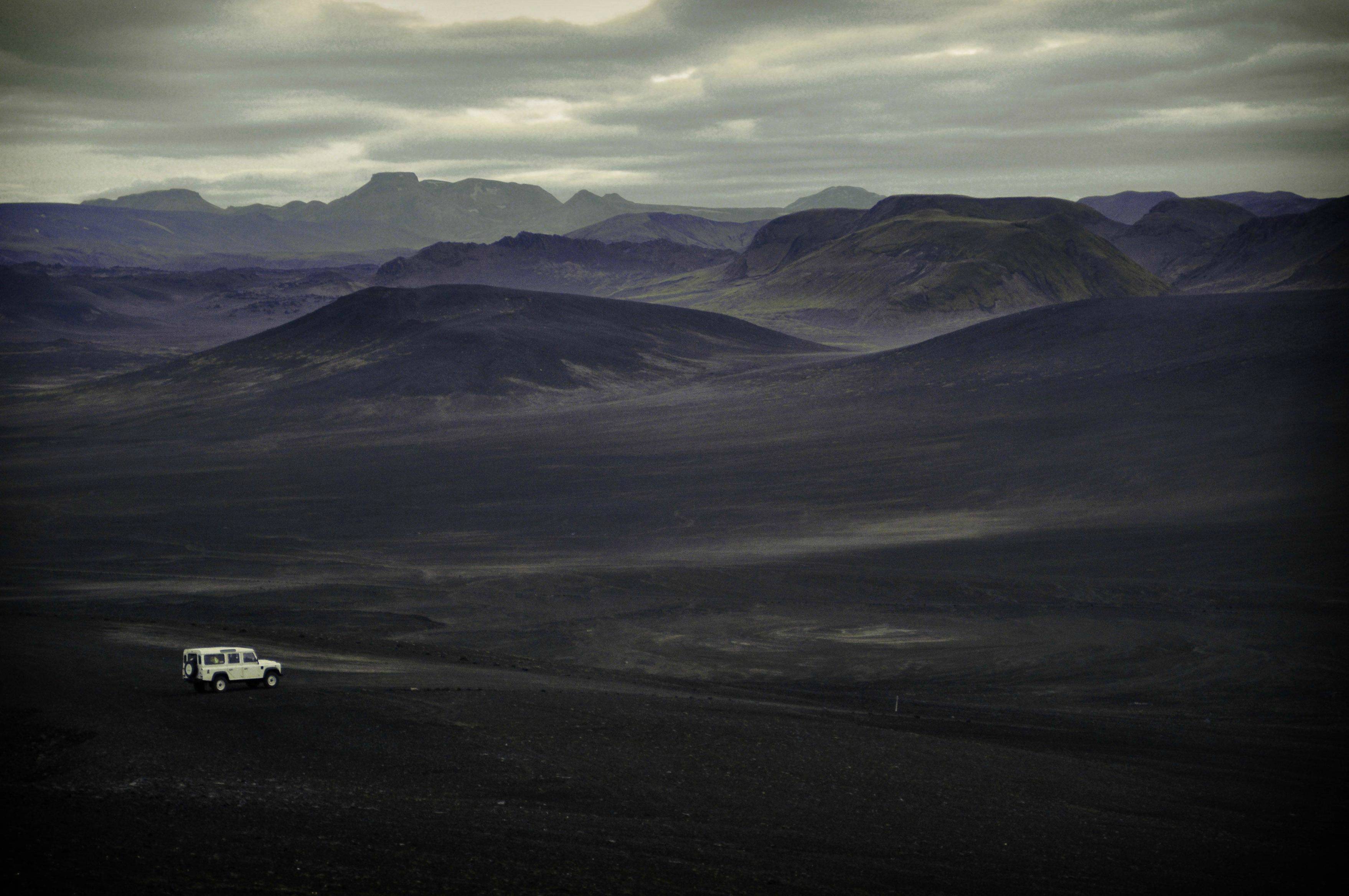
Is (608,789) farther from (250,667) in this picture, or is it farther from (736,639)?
(736,639)

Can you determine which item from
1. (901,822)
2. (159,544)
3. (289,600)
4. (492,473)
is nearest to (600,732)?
(901,822)

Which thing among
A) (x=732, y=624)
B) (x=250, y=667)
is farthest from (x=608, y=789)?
(x=732, y=624)

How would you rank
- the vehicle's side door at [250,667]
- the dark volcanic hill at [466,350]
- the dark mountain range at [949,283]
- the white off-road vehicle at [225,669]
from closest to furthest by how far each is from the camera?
the white off-road vehicle at [225,669]
the vehicle's side door at [250,667]
the dark volcanic hill at [466,350]
the dark mountain range at [949,283]

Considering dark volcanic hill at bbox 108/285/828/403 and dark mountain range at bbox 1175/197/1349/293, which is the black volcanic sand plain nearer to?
dark volcanic hill at bbox 108/285/828/403

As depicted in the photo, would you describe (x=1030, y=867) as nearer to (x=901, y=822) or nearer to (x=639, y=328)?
(x=901, y=822)

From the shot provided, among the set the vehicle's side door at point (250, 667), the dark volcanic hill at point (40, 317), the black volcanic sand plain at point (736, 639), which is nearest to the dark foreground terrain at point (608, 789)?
the black volcanic sand plain at point (736, 639)

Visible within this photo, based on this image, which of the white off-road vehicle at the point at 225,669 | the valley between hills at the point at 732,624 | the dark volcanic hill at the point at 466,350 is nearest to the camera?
the valley between hills at the point at 732,624

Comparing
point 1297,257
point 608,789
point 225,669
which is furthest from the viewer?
point 1297,257

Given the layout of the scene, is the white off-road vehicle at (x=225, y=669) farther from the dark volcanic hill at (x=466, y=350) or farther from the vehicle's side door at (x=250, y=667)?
the dark volcanic hill at (x=466, y=350)
